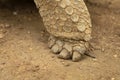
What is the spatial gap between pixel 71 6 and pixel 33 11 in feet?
2.24

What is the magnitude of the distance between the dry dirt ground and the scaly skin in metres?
0.06

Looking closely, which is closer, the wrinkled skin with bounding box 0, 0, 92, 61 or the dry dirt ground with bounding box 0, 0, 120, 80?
the dry dirt ground with bounding box 0, 0, 120, 80

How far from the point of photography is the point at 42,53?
6.79ft

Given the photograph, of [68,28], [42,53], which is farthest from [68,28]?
[42,53]

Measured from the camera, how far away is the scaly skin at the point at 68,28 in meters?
2.07

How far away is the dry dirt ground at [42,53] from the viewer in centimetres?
187

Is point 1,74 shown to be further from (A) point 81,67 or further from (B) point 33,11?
(B) point 33,11

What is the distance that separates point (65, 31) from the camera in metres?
2.12

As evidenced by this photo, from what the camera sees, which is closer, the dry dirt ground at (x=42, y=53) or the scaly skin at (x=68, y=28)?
the dry dirt ground at (x=42, y=53)

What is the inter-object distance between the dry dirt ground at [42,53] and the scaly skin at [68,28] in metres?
0.06

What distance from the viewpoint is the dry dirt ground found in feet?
6.15

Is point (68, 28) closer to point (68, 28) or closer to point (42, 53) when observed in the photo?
point (68, 28)

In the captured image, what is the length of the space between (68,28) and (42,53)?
9.7 inches

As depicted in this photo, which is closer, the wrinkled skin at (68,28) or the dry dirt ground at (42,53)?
the dry dirt ground at (42,53)
